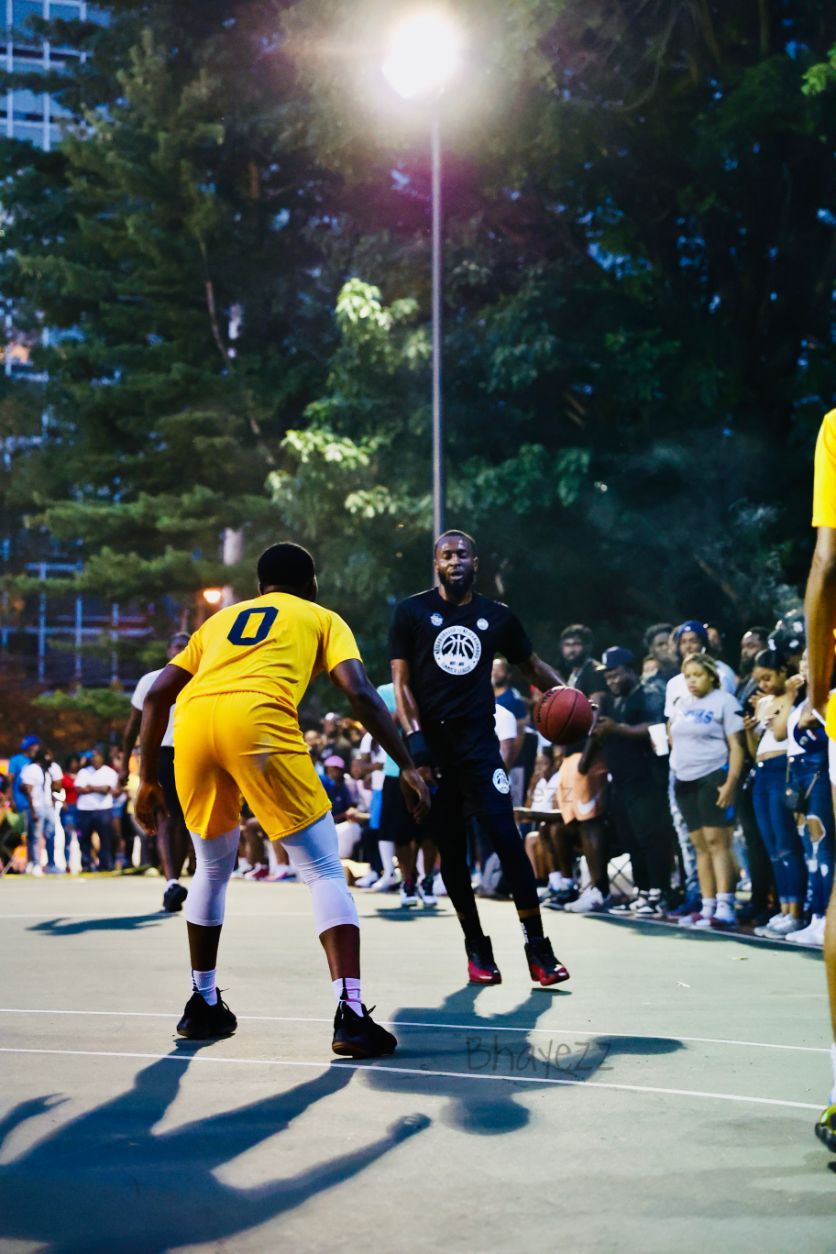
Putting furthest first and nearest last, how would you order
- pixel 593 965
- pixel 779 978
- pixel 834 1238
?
pixel 593 965
pixel 779 978
pixel 834 1238

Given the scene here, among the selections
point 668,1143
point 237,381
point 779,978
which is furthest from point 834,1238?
point 237,381

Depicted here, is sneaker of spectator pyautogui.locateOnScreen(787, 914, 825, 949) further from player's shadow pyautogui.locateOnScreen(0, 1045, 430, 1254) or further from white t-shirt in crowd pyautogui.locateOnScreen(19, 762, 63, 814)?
white t-shirt in crowd pyautogui.locateOnScreen(19, 762, 63, 814)

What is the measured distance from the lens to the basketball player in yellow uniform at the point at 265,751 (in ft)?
20.3

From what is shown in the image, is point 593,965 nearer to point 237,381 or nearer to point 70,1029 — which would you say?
point 70,1029

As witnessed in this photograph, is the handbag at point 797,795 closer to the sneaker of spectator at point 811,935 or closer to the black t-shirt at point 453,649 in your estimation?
the sneaker of spectator at point 811,935

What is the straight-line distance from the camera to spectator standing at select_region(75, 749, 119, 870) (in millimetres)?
24281

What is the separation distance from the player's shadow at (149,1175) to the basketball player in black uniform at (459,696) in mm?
3081

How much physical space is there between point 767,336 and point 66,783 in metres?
12.1

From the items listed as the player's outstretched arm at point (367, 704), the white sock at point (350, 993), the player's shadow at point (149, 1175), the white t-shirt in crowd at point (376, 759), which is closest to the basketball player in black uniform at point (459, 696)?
the player's outstretched arm at point (367, 704)

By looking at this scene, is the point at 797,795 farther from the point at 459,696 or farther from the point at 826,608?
the point at 826,608

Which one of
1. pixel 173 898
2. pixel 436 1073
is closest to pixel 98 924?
pixel 173 898

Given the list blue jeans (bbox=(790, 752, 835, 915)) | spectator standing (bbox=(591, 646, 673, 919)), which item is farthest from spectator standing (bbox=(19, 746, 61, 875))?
blue jeans (bbox=(790, 752, 835, 915))

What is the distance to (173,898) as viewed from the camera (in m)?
13.3

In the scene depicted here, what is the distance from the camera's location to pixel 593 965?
366 inches
